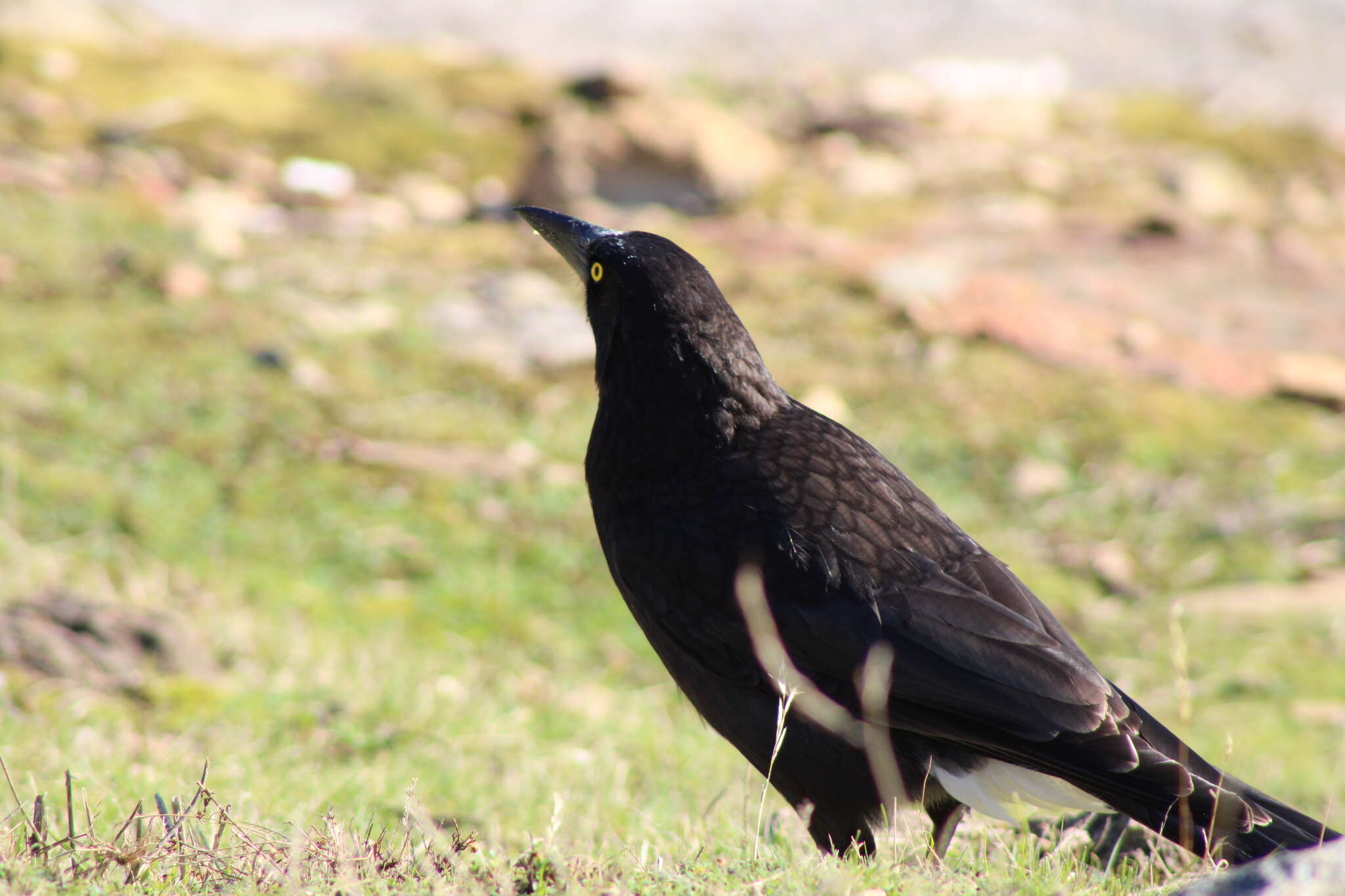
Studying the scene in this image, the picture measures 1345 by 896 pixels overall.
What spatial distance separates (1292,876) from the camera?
206cm

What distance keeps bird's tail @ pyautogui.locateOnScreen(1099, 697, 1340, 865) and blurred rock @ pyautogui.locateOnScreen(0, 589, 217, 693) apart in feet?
12.2

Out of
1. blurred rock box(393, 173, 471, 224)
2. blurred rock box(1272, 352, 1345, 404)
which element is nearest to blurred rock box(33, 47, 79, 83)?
blurred rock box(393, 173, 471, 224)

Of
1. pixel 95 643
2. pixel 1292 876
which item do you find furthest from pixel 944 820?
pixel 95 643

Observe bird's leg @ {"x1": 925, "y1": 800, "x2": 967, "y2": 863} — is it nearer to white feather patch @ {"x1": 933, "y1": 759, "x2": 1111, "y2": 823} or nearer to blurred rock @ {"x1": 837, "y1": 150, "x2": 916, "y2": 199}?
white feather patch @ {"x1": 933, "y1": 759, "x2": 1111, "y2": 823}

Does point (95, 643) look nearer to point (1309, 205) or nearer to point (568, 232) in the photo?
point (568, 232)

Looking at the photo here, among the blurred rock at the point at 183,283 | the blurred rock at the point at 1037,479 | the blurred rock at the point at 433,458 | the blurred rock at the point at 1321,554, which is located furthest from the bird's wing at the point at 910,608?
the blurred rock at the point at 183,283

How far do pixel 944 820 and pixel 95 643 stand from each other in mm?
3432

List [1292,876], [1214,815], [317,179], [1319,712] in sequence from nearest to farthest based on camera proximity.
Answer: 1. [1292,876]
2. [1214,815]
3. [1319,712]
4. [317,179]

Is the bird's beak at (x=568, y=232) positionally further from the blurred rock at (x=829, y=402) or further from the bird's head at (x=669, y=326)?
the blurred rock at (x=829, y=402)

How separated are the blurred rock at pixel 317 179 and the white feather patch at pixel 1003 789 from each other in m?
11.7

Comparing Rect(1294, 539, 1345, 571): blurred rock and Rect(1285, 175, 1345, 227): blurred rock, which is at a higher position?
Rect(1285, 175, 1345, 227): blurred rock

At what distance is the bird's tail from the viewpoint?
302 cm

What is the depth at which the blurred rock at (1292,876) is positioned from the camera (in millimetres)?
2027

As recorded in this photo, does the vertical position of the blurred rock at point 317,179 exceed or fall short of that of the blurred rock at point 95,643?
it exceeds it
